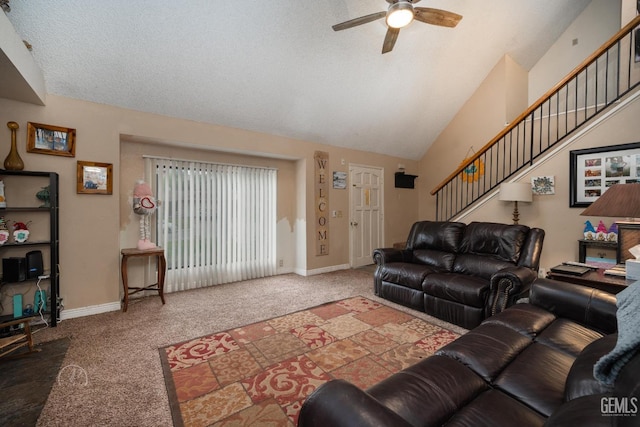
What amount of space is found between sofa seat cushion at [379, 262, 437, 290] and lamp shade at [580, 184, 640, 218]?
1.57 metres

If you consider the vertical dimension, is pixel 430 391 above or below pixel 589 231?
below

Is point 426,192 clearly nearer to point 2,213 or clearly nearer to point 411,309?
point 411,309

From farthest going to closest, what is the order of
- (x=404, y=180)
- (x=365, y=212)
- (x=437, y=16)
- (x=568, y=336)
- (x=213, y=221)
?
(x=404, y=180), (x=365, y=212), (x=213, y=221), (x=437, y=16), (x=568, y=336)

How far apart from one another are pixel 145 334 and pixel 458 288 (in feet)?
10.1

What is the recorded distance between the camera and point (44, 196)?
2.85 m

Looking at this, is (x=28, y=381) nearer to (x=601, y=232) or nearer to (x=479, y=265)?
(x=479, y=265)

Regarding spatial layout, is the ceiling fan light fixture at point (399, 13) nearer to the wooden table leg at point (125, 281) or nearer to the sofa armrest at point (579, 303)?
the sofa armrest at point (579, 303)

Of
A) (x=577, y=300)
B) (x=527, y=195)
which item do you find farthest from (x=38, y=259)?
(x=527, y=195)

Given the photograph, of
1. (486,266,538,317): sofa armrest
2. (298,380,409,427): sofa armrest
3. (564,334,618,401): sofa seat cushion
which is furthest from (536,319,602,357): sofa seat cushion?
(298,380,409,427): sofa armrest

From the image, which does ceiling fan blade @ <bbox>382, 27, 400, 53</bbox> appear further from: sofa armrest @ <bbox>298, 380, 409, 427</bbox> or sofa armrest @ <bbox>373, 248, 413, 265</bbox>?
sofa armrest @ <bbox>298, 380, 409, 427</bbox>

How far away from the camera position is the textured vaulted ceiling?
264cm

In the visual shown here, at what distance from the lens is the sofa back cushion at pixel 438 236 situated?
11.3 ft

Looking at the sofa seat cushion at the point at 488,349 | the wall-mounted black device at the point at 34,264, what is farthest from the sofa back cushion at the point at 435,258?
the wall-mounted black device at the point at 34,264

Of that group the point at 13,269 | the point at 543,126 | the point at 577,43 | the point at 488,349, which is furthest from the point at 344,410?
the point at 577,43
